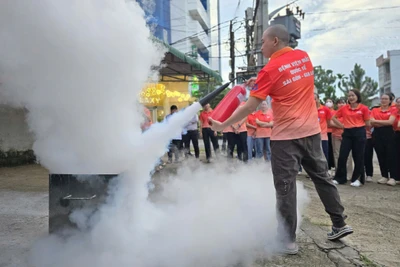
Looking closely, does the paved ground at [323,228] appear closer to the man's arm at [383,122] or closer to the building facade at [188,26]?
the man's arm at [383,122]

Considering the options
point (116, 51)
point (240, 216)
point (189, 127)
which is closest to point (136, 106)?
point (116, 51)

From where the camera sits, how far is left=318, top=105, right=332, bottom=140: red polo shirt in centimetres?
725

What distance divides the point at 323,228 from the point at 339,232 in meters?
0.58

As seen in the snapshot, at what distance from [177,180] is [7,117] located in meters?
6.55

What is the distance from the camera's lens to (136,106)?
3.57m

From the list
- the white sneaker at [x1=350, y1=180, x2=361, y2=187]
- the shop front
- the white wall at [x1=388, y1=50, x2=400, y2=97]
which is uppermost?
the white wall at [x1=388, y1=50, x2=400, y2=97]

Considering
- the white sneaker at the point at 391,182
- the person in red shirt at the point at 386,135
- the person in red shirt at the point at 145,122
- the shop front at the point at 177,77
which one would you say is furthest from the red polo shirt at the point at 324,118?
the shop front at the point at 177,77

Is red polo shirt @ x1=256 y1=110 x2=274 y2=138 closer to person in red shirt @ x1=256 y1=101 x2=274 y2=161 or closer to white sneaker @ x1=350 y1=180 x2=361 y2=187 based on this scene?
person in red shirt @ x1=256 y1=101 x2=274 y2=161

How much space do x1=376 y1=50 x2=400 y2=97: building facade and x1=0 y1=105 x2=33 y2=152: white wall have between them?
43.0m

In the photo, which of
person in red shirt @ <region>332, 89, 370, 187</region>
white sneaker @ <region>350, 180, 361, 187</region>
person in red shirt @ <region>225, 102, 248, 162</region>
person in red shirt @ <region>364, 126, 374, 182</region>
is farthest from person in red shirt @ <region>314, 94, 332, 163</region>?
A: person in red shirt @ <region>225, 102, 248, 162</region>

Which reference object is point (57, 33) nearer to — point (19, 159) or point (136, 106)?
point (136, 106)

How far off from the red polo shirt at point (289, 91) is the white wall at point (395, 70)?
156 feet

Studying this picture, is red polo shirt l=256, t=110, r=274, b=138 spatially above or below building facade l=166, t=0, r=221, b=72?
below

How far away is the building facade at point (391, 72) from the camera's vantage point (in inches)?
1741
